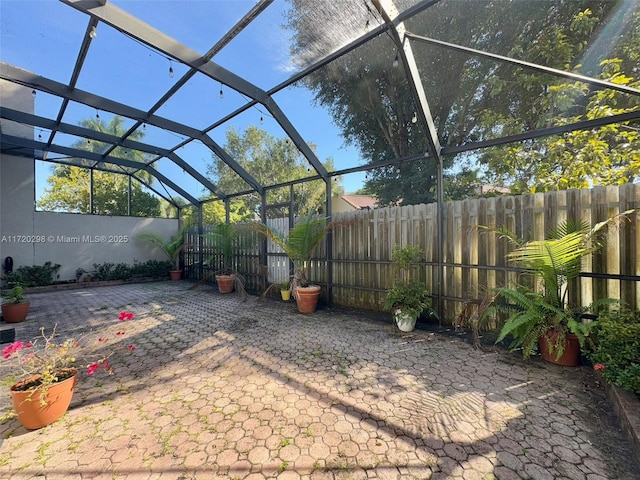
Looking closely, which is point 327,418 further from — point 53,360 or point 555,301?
point 555,301

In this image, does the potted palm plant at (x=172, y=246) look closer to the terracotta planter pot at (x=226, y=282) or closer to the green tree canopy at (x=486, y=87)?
the terracotta planter pot at (x=226, y=282)

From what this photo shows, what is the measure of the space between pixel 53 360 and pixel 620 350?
14.9ft

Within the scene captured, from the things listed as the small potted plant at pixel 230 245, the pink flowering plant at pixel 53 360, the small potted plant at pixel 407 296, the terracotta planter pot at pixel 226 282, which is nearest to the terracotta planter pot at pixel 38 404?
the pink flowering plant at pixel 53 360

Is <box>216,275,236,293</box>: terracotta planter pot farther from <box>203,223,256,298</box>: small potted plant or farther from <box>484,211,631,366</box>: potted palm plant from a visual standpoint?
<box>484,211,631,366</box>: potted palm plant

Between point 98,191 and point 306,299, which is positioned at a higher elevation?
point 98,191

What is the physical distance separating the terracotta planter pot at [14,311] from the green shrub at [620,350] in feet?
26.3

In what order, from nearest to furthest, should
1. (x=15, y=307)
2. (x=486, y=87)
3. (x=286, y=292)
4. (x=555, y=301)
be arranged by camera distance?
(x=555, y=301) < (x=15, y=307) < (x=286, y=292) < (x=486, y=87)

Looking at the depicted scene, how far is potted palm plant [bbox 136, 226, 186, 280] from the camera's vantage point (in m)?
10.0

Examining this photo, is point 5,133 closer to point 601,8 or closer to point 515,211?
point 515,211

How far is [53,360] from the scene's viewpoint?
2135mm

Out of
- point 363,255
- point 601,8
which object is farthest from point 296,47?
point 601,8

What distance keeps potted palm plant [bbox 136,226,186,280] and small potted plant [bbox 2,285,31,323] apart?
5132mm

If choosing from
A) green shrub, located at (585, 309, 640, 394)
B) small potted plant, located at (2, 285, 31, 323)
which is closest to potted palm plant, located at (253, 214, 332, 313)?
green shrub, located at (585, 309, 640, 394)

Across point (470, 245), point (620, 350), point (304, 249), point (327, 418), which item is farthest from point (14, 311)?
point (620, 350)
